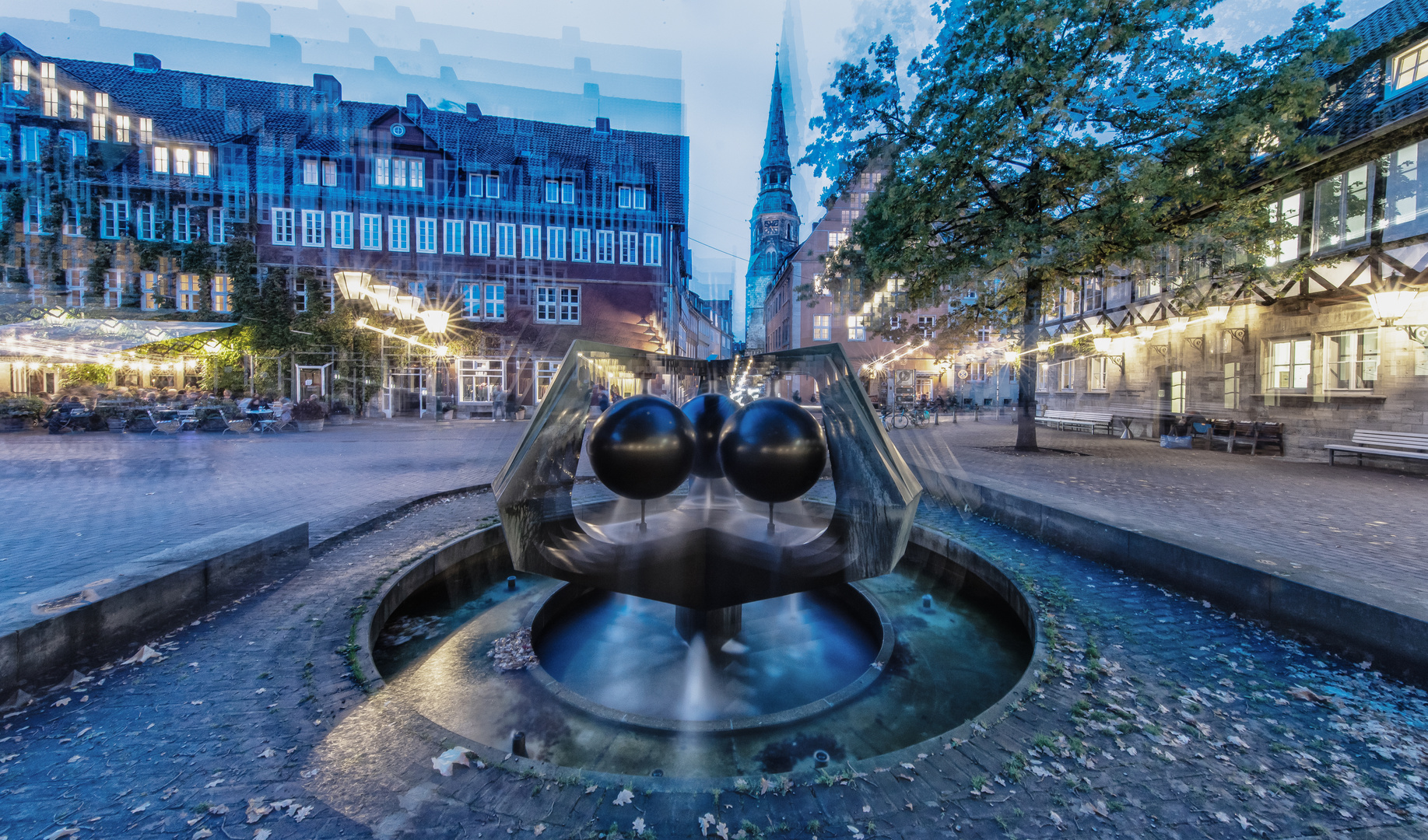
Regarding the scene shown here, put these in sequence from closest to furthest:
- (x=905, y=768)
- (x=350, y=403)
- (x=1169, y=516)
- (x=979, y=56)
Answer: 1. (x=905, y=768)
2. (x=1169, y=516)
3. (x=979, y=56)
4. (x=350, y=403)

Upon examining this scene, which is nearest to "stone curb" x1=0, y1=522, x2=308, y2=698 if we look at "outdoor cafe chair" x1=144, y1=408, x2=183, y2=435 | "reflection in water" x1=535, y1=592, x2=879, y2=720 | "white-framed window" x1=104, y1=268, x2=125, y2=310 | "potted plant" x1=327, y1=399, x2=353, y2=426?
"reflection in water" x1=535, y1=592, x2=879, y2=720

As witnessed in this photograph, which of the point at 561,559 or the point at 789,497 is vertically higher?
the point at 789,497

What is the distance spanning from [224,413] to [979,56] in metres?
28.6

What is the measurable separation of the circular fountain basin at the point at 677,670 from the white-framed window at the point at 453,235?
1215 inches

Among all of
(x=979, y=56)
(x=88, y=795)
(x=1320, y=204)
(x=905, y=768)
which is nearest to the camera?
(x=88, y=795)

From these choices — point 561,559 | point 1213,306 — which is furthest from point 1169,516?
point 1213,306

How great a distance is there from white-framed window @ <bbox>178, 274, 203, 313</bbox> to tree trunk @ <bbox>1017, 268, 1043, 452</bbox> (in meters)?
42.1

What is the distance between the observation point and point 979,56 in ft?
40.2

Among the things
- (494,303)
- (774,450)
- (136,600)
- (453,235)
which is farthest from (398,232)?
(774,450)

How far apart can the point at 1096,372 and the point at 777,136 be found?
248ft

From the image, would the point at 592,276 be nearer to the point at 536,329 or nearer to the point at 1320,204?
the point at 536,329

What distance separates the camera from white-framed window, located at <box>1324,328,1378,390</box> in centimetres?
1355

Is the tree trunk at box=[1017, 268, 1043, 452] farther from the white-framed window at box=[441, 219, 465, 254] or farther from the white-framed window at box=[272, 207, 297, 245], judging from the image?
the white-framed window at box=[272, 207, 297, 245]

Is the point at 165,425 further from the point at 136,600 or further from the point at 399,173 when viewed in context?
the point at 136,600
